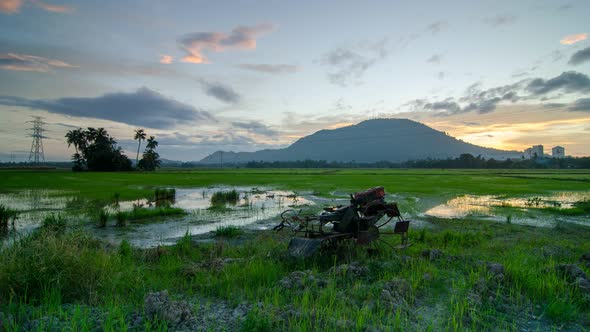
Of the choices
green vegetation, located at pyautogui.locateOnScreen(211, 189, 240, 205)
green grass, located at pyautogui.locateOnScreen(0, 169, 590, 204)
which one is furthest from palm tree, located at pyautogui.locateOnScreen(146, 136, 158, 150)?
green vegetation, located at pyautogui.locateOnScreen(211, 189, 240, 205)

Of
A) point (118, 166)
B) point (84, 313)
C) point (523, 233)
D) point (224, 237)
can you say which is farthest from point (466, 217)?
point (118, 166)

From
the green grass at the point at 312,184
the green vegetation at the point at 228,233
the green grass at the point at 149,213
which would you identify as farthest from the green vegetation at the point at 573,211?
the green grass at the point at 149,213

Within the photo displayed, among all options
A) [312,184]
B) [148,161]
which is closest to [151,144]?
[148,161]

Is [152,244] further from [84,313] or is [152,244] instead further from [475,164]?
[475,164]

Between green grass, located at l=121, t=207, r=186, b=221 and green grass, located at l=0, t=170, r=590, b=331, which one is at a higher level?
green grass, located at l=0, t=170, r=590, b=331

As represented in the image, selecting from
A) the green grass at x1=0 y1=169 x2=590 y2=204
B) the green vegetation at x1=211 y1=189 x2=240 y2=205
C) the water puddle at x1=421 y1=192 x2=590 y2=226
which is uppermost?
the green grass at x1=0 y1=169 x2=590 y2=204

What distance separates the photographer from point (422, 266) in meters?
6.84

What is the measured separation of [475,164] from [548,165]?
23984mm

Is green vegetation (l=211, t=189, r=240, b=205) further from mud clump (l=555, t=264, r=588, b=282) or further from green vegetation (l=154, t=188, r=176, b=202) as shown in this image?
mud clump (l=555, t=264, r=588, b=282)

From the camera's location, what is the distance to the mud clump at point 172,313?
4012 millimetres

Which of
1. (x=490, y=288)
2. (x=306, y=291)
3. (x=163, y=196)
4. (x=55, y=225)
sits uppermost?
(x=55, y=225)

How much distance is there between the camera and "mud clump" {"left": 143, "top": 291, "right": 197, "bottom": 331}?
4.01m

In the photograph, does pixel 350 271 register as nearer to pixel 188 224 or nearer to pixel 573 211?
pixel 188 224

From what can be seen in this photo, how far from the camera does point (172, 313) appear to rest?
4.07 meters
